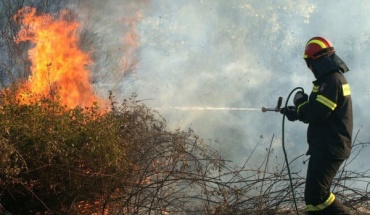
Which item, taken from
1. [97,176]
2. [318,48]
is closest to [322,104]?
[318,48]

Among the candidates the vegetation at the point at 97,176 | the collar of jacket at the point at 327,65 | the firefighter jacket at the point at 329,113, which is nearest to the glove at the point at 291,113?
the firefighter jacket at the point at 329,113

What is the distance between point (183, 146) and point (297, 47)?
32.0 ft

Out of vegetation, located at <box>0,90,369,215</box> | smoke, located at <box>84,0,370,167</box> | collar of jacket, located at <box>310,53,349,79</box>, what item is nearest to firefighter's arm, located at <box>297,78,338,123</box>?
collar of jacket, located at <box>310,53,349,79</box>

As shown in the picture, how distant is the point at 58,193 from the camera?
17.2 feet

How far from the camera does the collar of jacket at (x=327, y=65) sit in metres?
4.38

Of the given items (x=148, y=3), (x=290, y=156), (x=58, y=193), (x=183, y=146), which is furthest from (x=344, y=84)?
(x=290, y=156)

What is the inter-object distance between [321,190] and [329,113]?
746 millimetres

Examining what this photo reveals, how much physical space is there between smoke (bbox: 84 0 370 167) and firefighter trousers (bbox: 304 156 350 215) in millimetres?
9554

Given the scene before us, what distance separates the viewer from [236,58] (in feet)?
48.3

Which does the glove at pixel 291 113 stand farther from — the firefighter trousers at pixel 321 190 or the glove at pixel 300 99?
the firefighter trousers at pixel 321 190

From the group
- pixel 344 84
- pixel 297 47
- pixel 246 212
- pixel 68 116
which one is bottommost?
pixel 246 212

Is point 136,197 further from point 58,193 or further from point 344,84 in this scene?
point 344,84

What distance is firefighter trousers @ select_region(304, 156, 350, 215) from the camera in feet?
13.8

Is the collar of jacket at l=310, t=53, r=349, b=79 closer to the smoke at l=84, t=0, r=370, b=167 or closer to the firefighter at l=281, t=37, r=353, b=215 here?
the firefighter at l=281, t=37, r=353, b=215
